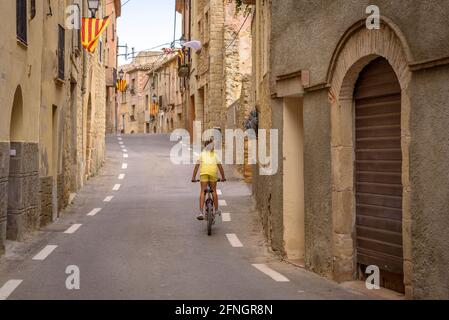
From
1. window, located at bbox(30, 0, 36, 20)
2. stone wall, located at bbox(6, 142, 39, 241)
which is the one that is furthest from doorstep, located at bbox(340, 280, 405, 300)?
window, located at bbox(30, 0, 36, 20)

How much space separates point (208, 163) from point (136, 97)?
210 ft

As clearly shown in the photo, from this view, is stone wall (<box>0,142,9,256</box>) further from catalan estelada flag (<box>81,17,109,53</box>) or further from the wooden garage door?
catalan estelada flag (<box>81,17,109,53</box>)

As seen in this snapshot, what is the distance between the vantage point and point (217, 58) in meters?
32.6

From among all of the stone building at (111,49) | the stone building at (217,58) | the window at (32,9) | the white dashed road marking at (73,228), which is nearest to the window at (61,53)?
the window at (32,9)

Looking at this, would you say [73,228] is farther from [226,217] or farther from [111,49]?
[111,49]

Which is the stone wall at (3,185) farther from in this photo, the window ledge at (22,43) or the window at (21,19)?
the window at (21,19)

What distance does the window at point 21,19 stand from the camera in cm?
1138

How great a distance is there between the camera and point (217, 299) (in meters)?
7.31

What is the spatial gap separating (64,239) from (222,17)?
21799 millimetres

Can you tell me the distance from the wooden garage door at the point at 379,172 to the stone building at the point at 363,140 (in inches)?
0.6

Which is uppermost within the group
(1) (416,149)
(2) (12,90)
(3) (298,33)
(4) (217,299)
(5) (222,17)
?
(5) (222,17)

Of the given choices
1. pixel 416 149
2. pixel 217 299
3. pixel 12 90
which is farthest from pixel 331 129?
pixel 12 90

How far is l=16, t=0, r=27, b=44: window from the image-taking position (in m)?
11.4
